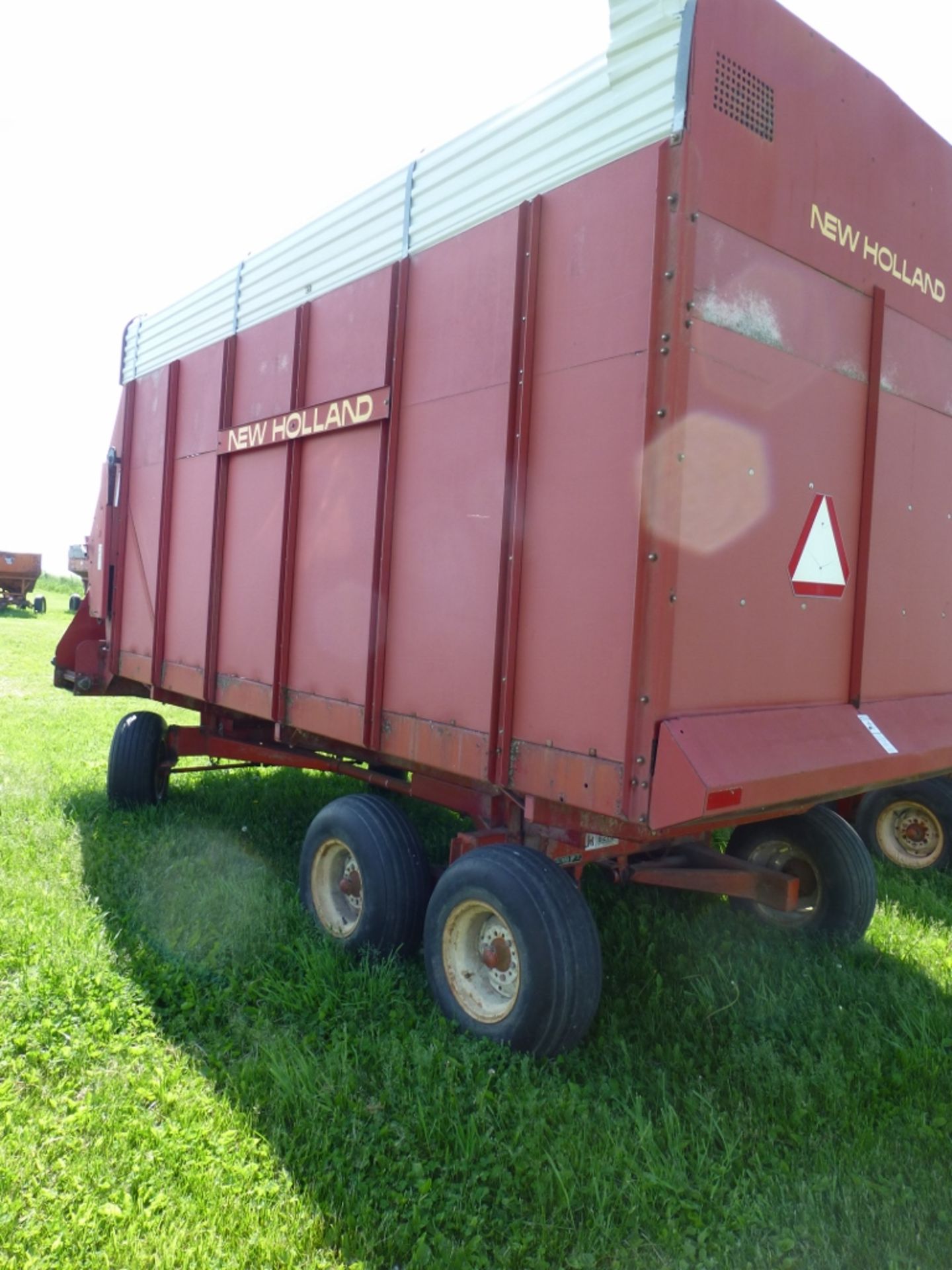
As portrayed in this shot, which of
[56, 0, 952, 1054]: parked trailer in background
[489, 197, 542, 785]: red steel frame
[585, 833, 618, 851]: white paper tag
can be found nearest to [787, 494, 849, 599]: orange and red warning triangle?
[56, 0, 952, 1054]: parked trailer in background

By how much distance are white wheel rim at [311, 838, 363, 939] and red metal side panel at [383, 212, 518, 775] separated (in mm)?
860

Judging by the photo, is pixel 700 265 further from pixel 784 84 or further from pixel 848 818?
pixel 848 818

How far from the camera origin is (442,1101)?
3.10m

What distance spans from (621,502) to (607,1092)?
197 centimetres

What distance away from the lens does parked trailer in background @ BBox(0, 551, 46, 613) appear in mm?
26297

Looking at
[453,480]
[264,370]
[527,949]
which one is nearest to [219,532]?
[264,370]

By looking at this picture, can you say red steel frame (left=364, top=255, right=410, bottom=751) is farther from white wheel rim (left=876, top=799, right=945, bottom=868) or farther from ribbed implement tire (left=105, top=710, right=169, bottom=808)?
white wheel rim (left=876, top=799, right=945, bottom=868)

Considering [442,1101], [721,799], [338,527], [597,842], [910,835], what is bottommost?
[442,1101]

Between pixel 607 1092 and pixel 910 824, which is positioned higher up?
pixel 910 824

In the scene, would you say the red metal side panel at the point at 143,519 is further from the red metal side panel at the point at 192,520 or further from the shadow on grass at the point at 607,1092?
the shadow on grass at the point at 607,1092

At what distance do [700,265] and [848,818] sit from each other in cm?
427

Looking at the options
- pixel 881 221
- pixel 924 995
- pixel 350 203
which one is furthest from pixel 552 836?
pixel 350 203

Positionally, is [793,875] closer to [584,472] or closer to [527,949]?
[527,949]

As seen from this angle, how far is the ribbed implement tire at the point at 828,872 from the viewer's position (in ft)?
14.4
